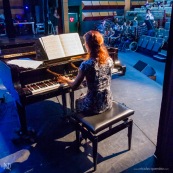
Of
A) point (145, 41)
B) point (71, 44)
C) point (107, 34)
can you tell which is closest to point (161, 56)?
point (145, 41)

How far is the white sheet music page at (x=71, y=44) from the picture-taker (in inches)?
108


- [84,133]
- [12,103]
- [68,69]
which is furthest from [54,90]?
[12,103]

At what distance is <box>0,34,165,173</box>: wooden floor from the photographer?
2.37 meters

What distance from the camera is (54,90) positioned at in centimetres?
255

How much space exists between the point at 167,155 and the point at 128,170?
477 mm

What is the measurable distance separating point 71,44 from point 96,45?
0.83 metres

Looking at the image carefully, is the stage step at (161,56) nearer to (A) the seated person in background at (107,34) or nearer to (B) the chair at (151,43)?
(B) the chair at (151,43)

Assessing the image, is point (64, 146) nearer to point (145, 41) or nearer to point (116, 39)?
point (145, 41)

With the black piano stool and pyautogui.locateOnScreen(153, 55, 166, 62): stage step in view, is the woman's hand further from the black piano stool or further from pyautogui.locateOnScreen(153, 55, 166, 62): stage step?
pyautogui.locateOnScreen(153, 55, 166, 62): stage step

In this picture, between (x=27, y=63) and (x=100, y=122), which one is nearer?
(x=100, y=122)

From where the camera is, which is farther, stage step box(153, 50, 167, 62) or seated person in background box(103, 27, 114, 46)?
seated person in background box(103, 27, 114, 46)

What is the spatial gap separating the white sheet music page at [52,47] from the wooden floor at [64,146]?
1169 mm

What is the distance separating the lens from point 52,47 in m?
2.62

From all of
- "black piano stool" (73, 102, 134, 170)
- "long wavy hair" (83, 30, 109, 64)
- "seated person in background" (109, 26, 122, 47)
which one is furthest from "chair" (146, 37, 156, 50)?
"long wavy hair" (83, 30, 109, 64)
